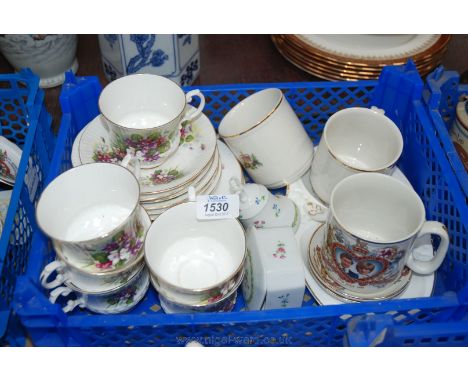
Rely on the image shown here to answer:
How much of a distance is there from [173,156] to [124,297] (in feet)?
0.83

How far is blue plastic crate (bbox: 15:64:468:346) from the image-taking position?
27.6 inches

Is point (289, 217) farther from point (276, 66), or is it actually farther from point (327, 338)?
point (276, 66)

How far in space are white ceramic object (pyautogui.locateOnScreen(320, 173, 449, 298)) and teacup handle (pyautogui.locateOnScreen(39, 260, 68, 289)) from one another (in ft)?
1.31

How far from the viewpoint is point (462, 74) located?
129 cm

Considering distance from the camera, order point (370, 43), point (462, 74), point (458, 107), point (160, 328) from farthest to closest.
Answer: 1. point (462, 74)
2. point (370, 43)
3. point (458, 107)
4. point (160, 328)

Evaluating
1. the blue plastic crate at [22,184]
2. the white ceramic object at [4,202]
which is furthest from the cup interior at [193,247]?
the white ceramic object at [4,202]

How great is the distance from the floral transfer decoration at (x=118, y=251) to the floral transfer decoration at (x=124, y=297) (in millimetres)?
66

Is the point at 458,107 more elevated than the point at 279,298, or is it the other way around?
the point at 458,107

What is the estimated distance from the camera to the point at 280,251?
0.82 metres

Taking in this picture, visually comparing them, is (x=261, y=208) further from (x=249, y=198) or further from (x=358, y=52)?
(x=358, y=52)

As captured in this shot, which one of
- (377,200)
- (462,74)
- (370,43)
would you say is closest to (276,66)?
(370,43)

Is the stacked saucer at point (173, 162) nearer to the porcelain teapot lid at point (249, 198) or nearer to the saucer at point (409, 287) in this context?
the porcelain teapot lid at point (249, 198)

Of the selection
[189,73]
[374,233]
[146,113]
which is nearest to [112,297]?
[146,113]

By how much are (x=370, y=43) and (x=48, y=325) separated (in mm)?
850
